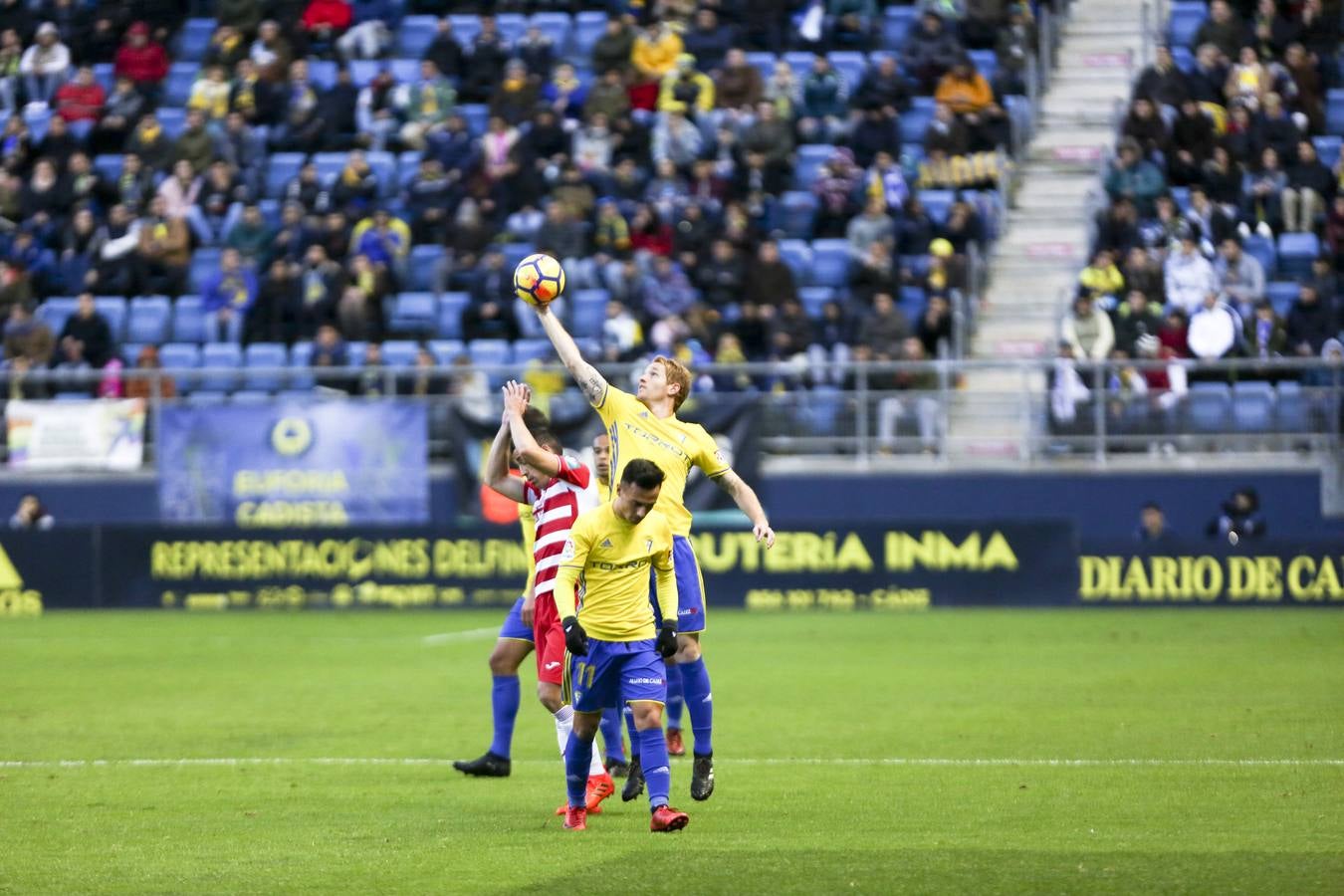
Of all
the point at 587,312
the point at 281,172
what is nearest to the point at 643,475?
the point at 587,312

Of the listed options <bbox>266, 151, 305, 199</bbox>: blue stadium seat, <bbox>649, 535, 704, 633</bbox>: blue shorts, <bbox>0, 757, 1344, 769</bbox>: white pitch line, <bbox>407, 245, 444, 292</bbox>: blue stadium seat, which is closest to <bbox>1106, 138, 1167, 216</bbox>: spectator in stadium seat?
<bbox>407, 245, 444, 292</bbox>: blue stadium seat

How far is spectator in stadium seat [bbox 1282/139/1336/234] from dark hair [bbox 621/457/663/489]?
19326 mm

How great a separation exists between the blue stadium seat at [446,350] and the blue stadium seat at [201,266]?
398 cm

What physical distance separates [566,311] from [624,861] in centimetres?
1836

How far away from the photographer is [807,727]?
13.9 m

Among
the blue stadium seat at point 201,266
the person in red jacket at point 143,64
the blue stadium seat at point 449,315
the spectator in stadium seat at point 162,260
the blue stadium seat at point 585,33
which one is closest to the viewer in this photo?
the blue stadium seat at point 449,315

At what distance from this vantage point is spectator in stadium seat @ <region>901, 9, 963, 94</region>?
94.6 feet

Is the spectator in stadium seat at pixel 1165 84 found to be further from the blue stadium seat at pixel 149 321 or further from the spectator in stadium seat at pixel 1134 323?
the blue stadium seat at pixel 149 321

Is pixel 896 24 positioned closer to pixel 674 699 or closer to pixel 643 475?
pixel 674 699

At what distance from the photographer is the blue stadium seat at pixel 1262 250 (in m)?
26.3

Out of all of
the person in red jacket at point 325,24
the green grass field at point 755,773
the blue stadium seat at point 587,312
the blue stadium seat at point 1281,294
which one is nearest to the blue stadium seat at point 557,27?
the person in red jacket at point 325,24

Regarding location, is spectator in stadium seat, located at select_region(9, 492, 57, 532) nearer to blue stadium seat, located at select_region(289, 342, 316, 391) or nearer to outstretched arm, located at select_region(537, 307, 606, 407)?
blue stadium seat, located at select_region(289, 342, 316, 391)

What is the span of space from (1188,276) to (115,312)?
14.3 m

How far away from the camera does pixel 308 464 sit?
82.7 ft
